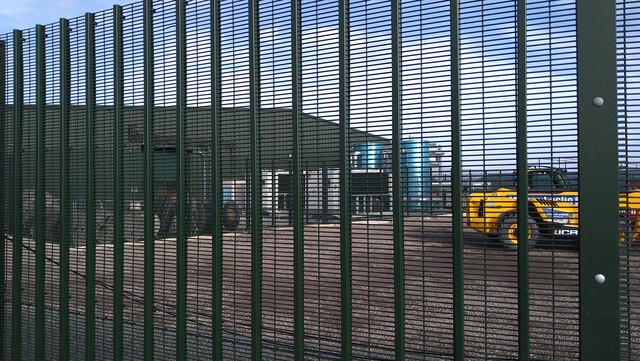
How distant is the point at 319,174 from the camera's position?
3.91m

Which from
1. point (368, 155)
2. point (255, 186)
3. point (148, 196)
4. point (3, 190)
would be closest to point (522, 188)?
point (368, 155)

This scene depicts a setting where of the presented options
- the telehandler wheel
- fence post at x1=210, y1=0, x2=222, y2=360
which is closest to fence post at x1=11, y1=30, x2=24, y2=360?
fence post at x1=210, y1=0, x2=222, y2=360

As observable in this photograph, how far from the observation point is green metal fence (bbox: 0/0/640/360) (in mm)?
3260

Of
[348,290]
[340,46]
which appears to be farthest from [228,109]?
[348,290]

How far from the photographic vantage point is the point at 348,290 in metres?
3.76

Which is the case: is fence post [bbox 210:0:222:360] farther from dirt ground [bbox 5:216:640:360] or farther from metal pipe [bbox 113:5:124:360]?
metal pipe [bbox 113:5:124:360]

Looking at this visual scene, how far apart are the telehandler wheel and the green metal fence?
0.04ft

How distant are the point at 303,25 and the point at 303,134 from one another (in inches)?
28.3

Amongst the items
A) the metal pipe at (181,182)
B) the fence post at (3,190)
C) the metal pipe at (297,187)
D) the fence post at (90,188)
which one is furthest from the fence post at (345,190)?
the fence post at (3,190)

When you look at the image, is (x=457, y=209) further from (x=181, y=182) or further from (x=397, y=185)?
(x=181, y=182)

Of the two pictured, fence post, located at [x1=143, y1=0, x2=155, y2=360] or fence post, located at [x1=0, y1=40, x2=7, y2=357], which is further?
fence post, located at [x1=0, y1=40, x2=7, y2=357]

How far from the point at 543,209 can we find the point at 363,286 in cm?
181

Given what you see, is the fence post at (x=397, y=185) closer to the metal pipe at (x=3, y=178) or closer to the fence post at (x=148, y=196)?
the fence post at (x=148, y=196)

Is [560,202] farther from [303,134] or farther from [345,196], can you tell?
[303,134]
